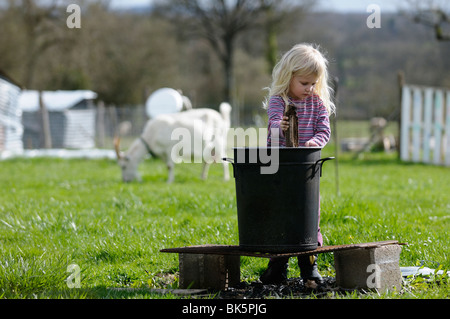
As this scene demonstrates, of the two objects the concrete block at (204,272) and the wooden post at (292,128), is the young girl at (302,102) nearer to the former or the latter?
the wooden post at (292,128)

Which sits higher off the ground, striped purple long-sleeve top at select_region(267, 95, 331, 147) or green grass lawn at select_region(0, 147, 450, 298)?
striped purple long-sleeve top at select_region(267, 95, 331, 147)

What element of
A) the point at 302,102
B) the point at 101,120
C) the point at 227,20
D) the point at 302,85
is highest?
the point at 227,20

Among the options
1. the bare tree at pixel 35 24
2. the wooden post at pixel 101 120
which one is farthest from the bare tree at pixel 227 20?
the wooden post at pixel 101 120

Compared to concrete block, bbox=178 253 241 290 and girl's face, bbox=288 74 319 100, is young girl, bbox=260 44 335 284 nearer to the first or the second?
girl's face, bbox=288 74 319 100

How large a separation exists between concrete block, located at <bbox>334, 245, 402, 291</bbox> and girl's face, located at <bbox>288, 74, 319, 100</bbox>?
106 cm

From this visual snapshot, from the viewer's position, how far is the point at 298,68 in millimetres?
3926

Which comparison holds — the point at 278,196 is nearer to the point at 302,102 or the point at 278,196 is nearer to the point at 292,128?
the point at 292,128

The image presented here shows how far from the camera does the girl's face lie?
398 cm

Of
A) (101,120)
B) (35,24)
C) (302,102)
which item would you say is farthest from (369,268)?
(35,24)

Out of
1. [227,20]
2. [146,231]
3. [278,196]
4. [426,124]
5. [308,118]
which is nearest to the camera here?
[278,196]

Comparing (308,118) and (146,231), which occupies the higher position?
(308,118)

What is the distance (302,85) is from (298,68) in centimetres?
13

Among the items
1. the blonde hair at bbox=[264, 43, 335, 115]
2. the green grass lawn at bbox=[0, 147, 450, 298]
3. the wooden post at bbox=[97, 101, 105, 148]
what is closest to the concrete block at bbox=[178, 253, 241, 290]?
the green grass lawn at bbox=[0, 147, 450, 298]

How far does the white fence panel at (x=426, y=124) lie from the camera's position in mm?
14992
